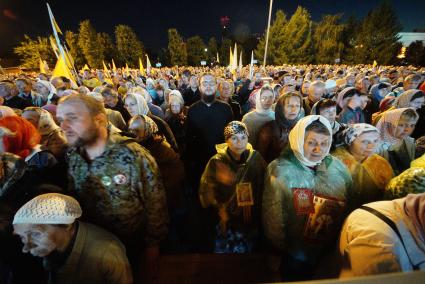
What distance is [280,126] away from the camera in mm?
3932

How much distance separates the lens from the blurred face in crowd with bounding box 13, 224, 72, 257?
1479 mm

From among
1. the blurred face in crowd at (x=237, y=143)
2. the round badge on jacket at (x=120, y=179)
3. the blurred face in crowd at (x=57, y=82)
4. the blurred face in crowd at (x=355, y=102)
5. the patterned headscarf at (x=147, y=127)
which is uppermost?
the blurred face in crowd at (x=57, y=82)

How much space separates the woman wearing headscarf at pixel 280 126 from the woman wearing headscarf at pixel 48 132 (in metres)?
3.08

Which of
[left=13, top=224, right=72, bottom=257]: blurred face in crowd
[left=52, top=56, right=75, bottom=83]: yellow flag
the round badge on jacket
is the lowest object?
[left=13, top=224, right=72, bottom=257]: blurred face in crowd

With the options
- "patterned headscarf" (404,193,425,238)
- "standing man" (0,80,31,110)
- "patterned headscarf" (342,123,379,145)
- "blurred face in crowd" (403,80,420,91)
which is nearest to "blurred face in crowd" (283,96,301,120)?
"patterned headscarf" (342,123,379,145)

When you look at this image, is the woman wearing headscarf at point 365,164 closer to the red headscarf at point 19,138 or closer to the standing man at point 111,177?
the standing man at point 111,177

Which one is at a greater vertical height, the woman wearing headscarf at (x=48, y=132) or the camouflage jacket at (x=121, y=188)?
the woman wearing headscarf at (x=48, y=132)

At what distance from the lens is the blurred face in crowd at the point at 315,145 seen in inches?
85.7

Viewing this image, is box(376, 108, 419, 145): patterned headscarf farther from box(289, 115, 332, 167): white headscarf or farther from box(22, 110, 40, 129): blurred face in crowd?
box(22, 110, 40, 129): blurred face in crowd

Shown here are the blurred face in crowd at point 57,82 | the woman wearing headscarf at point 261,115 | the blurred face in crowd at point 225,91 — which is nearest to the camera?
the woman wearing headscarf at point 261,115

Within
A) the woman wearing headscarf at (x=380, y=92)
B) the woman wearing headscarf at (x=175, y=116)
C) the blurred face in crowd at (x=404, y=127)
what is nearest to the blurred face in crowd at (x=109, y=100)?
the woman wearing headscarf at (x=175, y=116)

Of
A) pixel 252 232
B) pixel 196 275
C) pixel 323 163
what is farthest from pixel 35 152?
pixel 323 163

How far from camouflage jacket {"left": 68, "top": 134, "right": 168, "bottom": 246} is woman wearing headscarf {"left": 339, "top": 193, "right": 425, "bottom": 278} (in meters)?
1.73

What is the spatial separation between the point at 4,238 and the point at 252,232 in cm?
253
